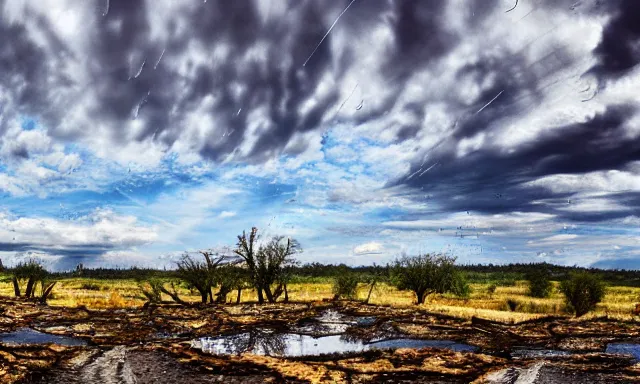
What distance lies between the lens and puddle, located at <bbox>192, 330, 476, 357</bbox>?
54.4 feet

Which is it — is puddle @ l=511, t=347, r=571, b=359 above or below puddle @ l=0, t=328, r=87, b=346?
below

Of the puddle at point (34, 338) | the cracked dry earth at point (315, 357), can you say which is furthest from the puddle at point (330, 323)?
the puddle at point (34, 338)

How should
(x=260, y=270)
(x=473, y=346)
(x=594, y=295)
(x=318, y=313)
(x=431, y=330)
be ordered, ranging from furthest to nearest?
1. (x=594, y=295)
2. (x=260, y=270)
3. (x=318, y=313)
4. (x=431, y=330)
5. (x=473, y=346)

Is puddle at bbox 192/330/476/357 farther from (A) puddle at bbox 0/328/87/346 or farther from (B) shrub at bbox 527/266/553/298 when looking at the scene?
(B) shrub at bbox 527/266/553/298

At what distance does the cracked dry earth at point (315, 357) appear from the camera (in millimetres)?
12578

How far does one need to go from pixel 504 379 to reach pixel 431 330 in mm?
8632

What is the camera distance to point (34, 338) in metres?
18.9

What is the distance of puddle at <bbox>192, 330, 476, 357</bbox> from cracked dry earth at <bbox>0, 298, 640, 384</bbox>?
760 millimetres

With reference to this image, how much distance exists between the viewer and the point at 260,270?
119 feet

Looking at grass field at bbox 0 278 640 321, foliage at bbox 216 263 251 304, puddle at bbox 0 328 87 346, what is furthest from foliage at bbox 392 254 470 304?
puddle at bbox 0 328 87 346

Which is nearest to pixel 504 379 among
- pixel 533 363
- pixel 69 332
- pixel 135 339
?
pixel 533 363

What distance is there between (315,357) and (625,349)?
1110cm

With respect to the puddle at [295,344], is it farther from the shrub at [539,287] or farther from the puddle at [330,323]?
the shrub at [539,287]

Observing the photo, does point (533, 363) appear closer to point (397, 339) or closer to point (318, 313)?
point (397, 339)
